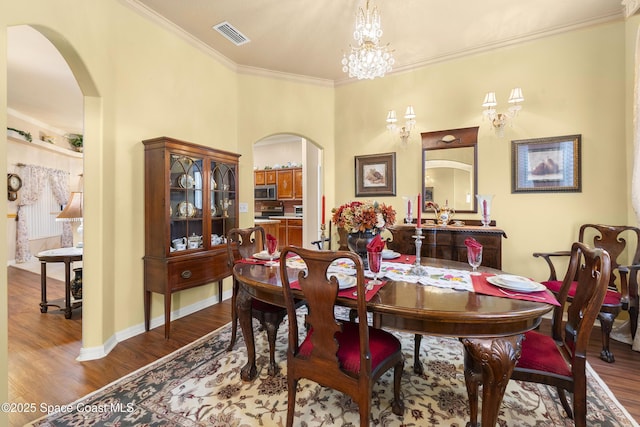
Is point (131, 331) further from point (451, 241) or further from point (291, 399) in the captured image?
point (451, 241)

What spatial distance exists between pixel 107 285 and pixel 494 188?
420 cm

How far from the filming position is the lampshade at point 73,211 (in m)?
3.48

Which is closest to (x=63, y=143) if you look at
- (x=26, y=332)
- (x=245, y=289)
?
(x=26, y=332)

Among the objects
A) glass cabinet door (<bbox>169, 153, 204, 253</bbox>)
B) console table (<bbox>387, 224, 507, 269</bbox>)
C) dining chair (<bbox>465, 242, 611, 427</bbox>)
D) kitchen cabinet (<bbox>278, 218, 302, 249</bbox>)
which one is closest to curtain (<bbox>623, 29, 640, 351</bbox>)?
console table (<bbox>387, 224, 507, 269</bbox>)

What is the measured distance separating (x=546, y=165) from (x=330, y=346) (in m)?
3.27

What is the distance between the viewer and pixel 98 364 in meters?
2.25

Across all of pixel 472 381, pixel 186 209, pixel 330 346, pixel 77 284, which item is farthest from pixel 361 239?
pixel 77 284

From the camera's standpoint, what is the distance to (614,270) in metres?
2.75

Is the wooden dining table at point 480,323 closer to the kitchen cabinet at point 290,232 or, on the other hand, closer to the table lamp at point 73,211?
the table lamp at point 73,211

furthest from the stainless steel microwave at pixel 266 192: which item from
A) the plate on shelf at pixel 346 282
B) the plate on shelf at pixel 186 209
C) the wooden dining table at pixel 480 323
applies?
the wooden dining table at pixel 480 323

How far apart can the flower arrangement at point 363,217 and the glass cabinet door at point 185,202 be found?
1.79m

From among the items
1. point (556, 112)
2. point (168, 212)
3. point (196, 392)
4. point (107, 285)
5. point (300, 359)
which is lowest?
point (196, 392)

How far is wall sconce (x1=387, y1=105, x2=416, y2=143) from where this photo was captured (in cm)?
→ 369

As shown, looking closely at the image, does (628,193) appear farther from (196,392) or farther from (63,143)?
(63,143)
